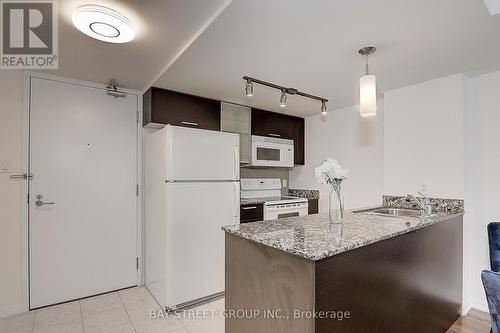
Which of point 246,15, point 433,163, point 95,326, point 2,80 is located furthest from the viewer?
point 433,163

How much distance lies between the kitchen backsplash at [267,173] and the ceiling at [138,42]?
1.84 m

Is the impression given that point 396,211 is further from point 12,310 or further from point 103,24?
point 12,310

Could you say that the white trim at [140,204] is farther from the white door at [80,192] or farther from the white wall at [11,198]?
the white wall at [11,198]

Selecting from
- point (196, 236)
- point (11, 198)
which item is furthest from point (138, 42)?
point (11, 198)

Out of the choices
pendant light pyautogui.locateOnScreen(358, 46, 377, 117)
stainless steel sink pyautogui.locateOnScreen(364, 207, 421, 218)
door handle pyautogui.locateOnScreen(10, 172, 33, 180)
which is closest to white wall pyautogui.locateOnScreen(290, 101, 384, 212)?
stainless steel sink pyautogui.locateOnScreen(364, 207, 421, 218)

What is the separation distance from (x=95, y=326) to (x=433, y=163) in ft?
11.2

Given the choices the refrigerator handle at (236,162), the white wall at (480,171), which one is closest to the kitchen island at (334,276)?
the white wall at (480,171)

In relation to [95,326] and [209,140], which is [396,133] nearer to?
[209,140]

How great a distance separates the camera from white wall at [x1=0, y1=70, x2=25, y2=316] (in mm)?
2312

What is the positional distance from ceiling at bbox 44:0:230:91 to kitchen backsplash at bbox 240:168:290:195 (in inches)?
72.4

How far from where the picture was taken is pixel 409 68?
89.3 inches

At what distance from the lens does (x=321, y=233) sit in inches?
58.7

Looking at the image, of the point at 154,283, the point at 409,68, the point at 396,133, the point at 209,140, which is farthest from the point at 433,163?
the point at 154,283

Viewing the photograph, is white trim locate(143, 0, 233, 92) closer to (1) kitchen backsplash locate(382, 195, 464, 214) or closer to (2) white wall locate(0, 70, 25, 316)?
(2) white wall locate(0, 70, 25, 316)
